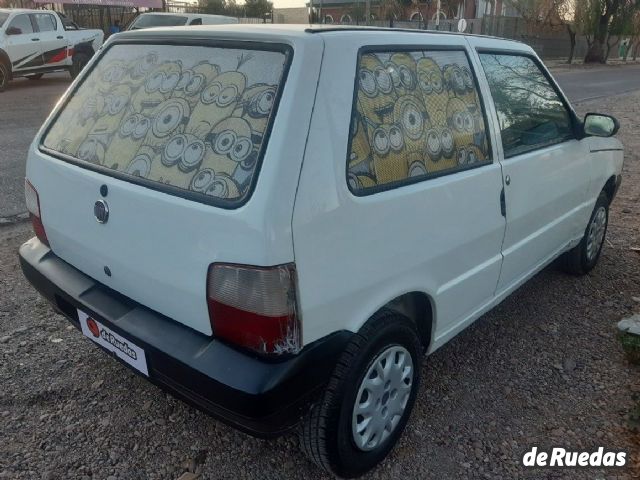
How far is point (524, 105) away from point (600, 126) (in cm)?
83

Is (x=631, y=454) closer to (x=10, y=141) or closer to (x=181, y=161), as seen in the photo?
(x=181, y=161)

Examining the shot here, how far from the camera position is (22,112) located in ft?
34.1

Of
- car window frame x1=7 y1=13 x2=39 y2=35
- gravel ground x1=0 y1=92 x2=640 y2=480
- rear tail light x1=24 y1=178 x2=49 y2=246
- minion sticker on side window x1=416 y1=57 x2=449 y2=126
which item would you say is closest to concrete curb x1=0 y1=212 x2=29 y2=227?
gravel ground x1=0 y1=92 x2=640 y2=480

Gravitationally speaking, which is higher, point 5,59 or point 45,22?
point 45,22

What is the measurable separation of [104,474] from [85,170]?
1.27 meters

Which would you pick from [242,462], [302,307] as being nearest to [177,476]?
[242,462]

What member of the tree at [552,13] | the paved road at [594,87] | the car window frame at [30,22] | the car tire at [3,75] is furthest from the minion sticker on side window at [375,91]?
the tree at [552,13]

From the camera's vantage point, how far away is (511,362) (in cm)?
316

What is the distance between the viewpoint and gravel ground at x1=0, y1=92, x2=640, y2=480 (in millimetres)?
2357

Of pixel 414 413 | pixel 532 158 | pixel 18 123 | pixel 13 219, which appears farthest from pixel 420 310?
pixel 18 123

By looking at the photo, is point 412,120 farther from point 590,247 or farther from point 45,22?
point 45,22

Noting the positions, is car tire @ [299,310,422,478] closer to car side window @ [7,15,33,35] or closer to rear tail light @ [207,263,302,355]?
rear tail light @ [207,263,302,355]

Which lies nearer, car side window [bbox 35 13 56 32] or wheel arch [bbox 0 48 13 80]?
wheel arch [bbox 0 48 13 80]

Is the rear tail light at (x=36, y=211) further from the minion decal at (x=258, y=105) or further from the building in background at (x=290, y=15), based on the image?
the building in background at (x=290, y=15)
